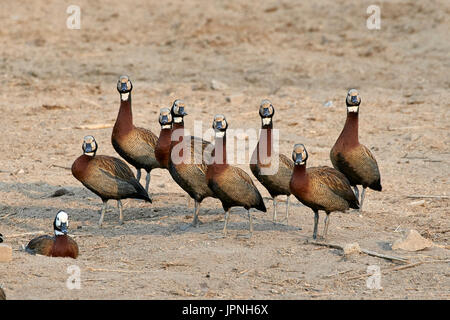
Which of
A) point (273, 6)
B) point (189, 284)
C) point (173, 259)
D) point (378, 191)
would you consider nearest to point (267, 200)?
point (378, 191)

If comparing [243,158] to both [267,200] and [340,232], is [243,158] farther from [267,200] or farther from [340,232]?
[340,232]

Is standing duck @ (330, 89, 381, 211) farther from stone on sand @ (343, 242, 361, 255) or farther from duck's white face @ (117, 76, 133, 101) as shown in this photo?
duck's white face @ (117, 76, 133, 101)

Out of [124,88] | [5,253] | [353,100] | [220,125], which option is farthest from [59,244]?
[353,100]

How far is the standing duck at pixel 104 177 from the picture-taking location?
9.74 meters

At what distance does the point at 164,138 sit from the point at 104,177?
84 cm

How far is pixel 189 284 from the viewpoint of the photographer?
775 cm

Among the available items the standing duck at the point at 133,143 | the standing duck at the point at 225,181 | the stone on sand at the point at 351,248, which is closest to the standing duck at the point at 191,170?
the standing duck at the point at 225,181

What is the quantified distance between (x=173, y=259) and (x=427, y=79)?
30.4ft

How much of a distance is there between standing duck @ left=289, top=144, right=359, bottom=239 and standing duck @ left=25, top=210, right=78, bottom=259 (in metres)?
2.29

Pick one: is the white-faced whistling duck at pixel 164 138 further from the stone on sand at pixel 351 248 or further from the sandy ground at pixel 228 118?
the stone on sand at pixel 351 248

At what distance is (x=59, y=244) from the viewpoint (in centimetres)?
846

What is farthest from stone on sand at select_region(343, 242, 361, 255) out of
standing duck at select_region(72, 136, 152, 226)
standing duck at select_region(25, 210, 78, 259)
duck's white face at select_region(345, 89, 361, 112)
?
standing duck at select_region(25, 210, 78, 259)

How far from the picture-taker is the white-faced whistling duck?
10039mm

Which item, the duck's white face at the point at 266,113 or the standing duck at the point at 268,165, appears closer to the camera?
the standing duck at the point at 268,165
